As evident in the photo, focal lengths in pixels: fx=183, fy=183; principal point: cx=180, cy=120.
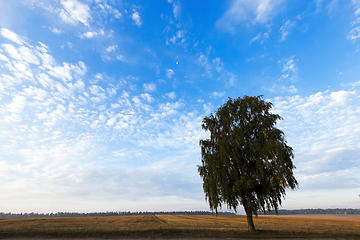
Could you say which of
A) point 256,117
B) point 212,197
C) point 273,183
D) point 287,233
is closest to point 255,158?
point 273,183

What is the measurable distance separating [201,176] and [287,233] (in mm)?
12006

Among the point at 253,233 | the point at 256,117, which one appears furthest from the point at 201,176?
the point at 256,117

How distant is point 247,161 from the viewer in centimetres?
2334

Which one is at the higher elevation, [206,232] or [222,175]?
[222,175]

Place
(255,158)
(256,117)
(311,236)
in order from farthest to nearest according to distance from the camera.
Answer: (256,117)
(255,158)
(311,236)

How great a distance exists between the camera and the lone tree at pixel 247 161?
21.5 m

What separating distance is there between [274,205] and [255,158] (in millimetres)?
5920

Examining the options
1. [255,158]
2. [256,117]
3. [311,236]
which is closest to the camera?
[311,236]

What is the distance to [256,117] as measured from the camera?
25000mm

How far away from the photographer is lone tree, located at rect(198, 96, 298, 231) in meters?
21.5

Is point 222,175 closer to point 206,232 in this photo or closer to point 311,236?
point 206,232

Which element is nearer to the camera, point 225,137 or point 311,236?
point 311,236

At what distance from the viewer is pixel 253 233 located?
21578 millimetres

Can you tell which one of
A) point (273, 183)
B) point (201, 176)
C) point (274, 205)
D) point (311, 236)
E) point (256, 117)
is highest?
point (256, 117)
